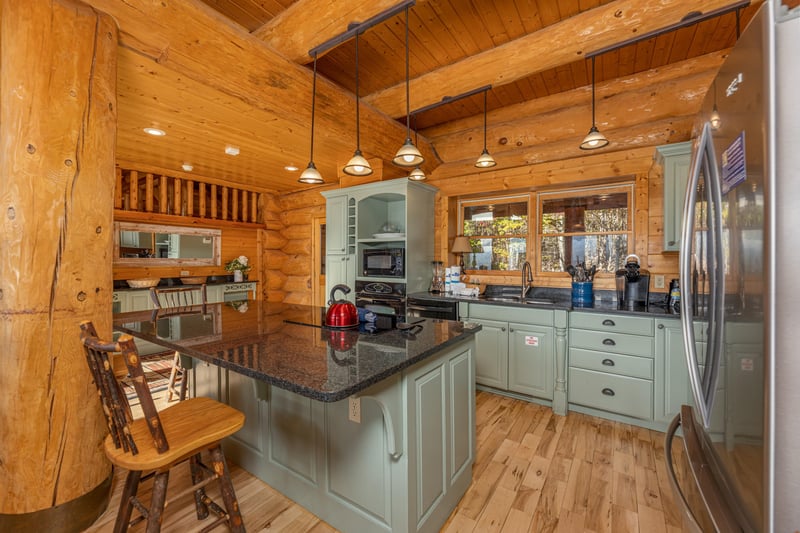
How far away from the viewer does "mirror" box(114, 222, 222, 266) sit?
4.95 meters

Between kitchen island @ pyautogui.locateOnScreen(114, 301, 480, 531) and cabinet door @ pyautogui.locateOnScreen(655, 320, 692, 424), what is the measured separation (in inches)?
65.2

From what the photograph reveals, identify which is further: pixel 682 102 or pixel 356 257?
pixel 356 257

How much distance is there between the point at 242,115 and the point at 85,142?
1.45 metres

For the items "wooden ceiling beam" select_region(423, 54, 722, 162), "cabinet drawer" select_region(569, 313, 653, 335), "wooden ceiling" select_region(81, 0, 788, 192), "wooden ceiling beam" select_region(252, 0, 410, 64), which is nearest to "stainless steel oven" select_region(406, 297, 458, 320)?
"cabinet drawer" select_region(569, 313, 653, 335)

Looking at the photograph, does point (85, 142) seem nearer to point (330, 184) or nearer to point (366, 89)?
point (366, 89)

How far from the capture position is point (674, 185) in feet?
9.05

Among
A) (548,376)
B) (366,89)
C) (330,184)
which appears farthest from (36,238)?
(330,184)

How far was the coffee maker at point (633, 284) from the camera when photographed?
10.2ft

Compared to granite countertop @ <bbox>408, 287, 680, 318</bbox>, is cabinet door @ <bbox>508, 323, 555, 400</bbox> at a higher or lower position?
lower

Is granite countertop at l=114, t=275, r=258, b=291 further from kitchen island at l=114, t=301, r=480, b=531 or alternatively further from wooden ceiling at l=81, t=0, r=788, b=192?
kitchen island at l=114, t=301, r=480, b=531

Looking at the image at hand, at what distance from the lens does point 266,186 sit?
234 inches

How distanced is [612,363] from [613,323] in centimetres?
33

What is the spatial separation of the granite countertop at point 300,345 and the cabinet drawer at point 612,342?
151cm

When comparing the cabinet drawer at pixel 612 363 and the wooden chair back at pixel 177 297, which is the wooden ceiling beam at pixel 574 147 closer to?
the cabinet drawer at pixel 612 363
